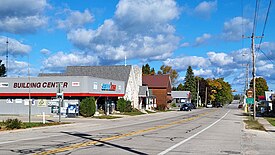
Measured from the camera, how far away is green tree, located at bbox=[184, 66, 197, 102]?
127219mm

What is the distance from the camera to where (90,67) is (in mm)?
62375

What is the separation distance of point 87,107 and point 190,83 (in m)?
91.4

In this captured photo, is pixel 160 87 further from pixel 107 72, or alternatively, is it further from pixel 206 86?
pixel 206 86

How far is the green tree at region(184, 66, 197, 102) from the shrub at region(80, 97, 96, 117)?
8805 cm

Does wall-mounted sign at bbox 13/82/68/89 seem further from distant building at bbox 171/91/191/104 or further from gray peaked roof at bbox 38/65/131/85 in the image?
Result: distant building at bbox 171/91/191/104

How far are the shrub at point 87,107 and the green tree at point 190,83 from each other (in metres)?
88.1

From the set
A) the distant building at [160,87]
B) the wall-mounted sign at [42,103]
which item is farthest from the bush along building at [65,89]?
the distant building at [160,87]

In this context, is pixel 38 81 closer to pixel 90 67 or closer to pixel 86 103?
pixel 86 103

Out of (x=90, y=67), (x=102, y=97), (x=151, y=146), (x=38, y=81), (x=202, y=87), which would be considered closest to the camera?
(x=151, y=146)

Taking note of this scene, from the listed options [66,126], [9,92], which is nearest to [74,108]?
[9,92]

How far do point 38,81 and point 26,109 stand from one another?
3813 mm

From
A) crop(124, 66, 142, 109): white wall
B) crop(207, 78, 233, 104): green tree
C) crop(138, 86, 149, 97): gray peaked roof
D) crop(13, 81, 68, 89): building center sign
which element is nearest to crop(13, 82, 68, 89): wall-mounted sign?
crop(13, 81, 68, 89): building center sign

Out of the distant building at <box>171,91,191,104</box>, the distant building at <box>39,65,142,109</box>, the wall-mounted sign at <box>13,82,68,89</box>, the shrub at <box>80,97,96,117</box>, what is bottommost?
the shrub at <box>80,97,96,117</box>

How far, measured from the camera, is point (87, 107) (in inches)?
1628
